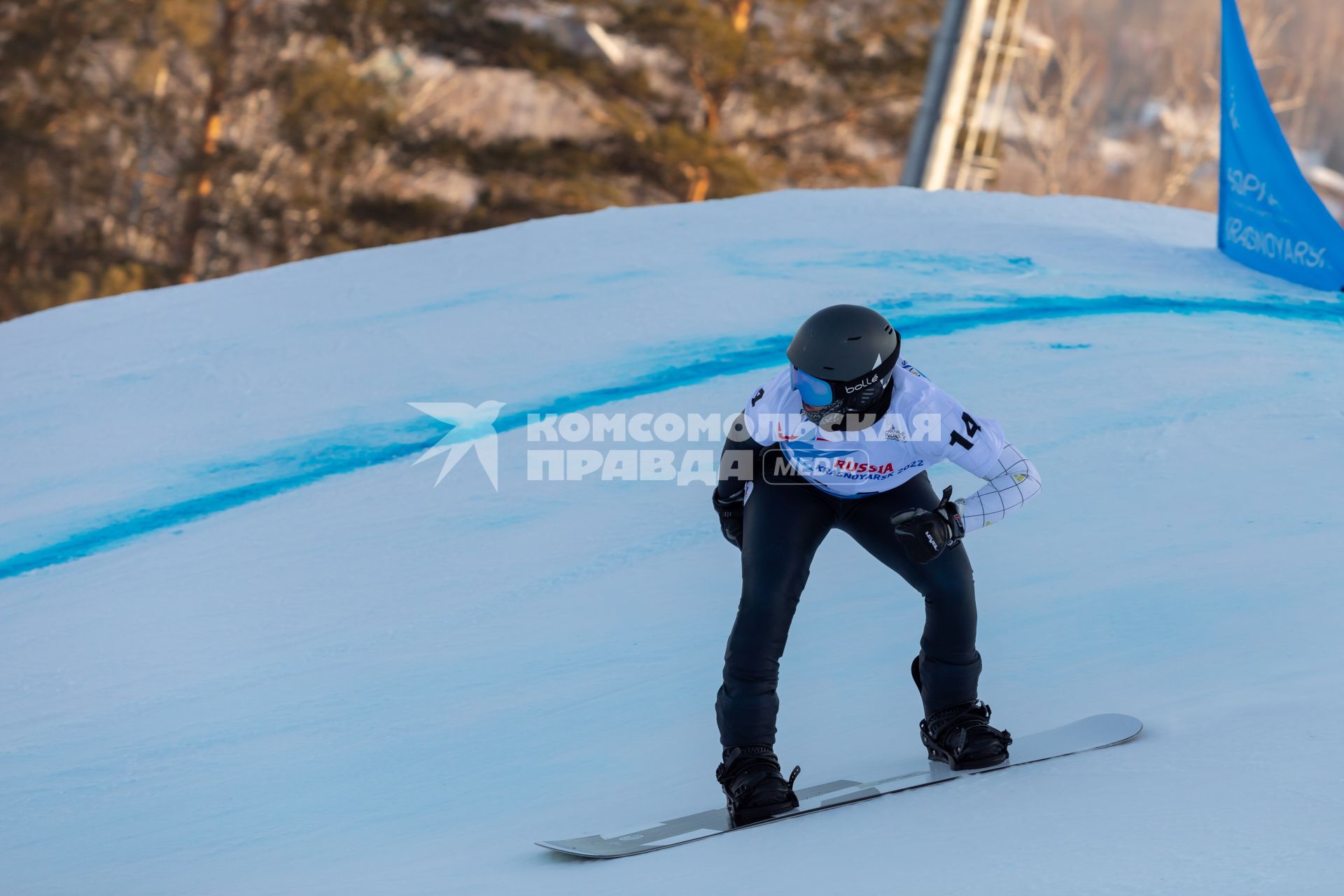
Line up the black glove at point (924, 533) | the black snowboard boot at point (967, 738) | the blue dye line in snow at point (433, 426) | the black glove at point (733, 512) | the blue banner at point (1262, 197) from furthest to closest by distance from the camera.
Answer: the blue banner at point (1262, 197)
the blue dye line in snow at point (433, 426)
the black glove at point (733, 512)
the black snowboard boot at point (967, 738)
the black glove at point (924, 533)

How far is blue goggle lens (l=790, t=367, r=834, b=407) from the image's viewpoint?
2.49 metres

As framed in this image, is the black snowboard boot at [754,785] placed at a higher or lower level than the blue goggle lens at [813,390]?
lower

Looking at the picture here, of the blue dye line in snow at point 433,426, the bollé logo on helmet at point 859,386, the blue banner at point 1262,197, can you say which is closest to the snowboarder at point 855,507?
the bollé logo on helmet at point 859,386

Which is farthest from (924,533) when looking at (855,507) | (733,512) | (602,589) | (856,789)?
(602,589)

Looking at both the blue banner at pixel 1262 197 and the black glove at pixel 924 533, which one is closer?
the black glove at pixel 924 533

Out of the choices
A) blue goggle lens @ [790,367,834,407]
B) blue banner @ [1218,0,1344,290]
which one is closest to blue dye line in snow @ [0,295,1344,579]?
blue banner @ [1218,0,1344,290]

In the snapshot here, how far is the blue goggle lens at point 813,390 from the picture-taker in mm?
2494

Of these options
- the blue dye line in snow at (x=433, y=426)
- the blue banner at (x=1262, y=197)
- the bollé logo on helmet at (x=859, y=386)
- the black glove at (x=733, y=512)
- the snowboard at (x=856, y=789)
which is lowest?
the snowboard at (x=856, y=789)

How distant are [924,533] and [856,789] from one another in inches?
23.8

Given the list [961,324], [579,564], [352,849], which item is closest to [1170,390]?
[961,324]

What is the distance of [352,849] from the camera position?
2.70 metres

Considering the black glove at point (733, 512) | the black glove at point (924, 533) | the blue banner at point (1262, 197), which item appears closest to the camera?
the black glove at point (924, 533)

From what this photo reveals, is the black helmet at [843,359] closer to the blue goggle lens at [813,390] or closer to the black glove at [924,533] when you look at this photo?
the blue goggle lens at [813,390]

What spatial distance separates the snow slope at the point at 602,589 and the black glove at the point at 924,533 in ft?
1.74
